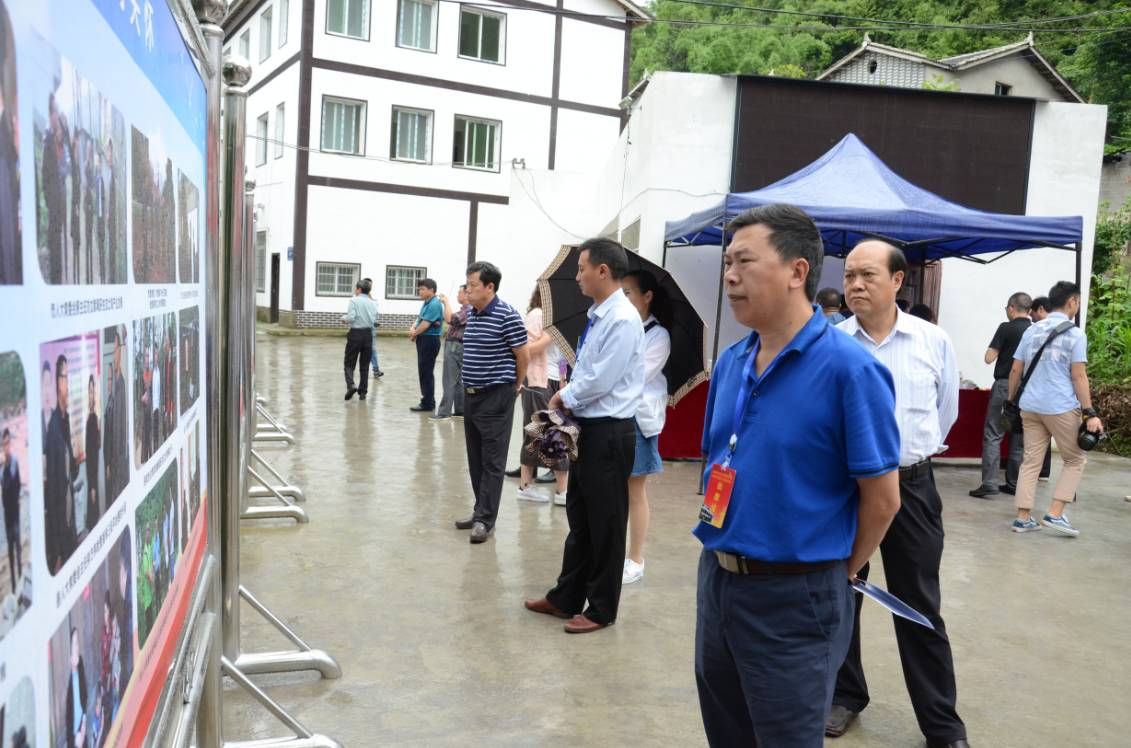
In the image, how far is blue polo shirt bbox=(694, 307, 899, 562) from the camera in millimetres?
2273

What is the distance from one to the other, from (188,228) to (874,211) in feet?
24.6

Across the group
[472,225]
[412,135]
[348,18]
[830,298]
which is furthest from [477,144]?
[830,298]

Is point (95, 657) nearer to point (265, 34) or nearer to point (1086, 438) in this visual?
point (1086, 438)

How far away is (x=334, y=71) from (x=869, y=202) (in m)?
19.4

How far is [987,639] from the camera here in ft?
16.0

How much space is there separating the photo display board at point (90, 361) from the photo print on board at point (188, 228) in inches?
0.5

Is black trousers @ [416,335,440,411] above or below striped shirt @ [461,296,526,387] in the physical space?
below

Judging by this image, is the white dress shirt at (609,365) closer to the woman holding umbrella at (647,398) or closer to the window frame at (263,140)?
the woman holding umbrella at (647,398)

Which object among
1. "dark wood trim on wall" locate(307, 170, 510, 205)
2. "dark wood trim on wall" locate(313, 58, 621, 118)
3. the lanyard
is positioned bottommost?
the lanyard

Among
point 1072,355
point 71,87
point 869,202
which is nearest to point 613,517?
point 71,87

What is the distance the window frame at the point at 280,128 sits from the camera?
83.3 ft

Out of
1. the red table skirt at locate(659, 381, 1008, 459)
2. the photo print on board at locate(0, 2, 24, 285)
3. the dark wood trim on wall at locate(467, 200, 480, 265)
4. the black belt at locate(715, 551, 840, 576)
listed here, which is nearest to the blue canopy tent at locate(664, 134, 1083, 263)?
the red table skirt at locate(659, 381, 1008, 459)

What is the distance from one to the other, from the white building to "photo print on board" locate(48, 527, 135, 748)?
2334cm

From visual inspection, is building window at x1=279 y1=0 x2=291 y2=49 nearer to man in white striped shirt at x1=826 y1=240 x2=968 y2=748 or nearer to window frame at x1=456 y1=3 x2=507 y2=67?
window frame at x1=456 y1=3 x2=507 y2=67
